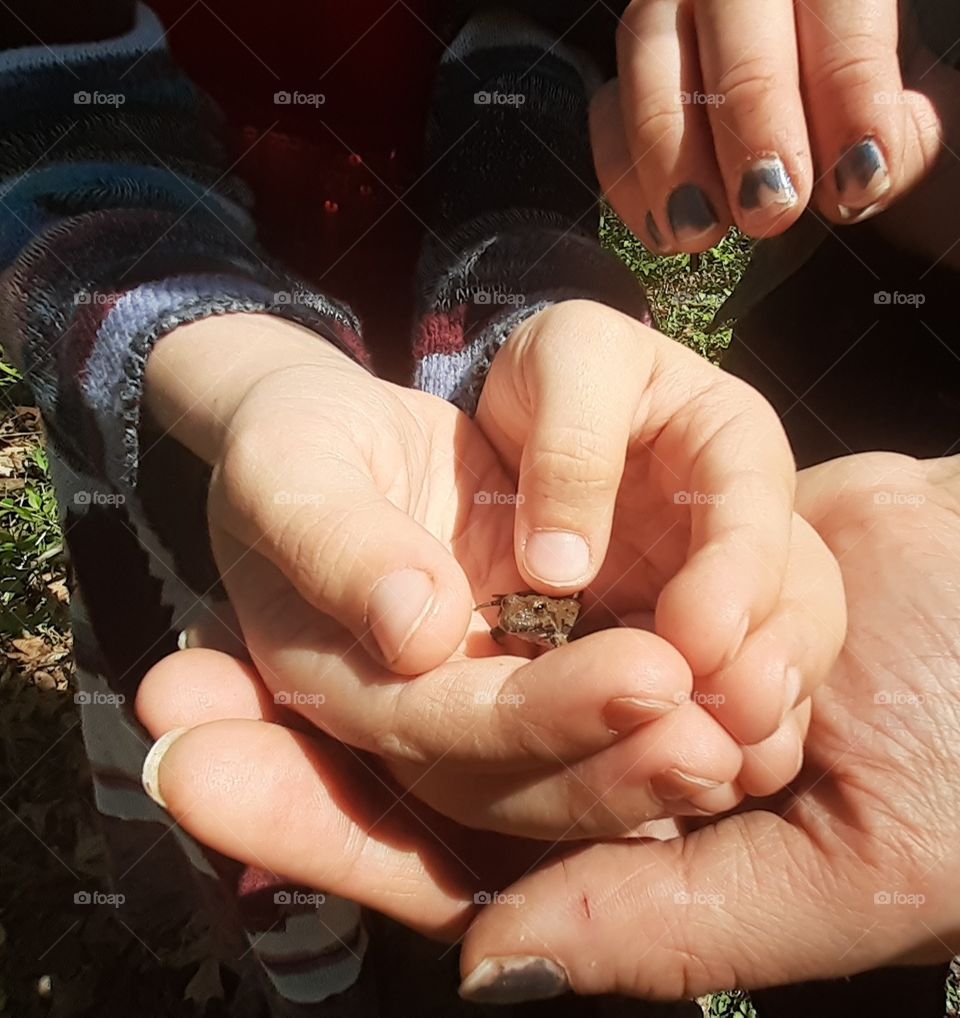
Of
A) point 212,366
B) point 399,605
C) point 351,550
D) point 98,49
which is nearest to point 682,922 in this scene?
point 399,605

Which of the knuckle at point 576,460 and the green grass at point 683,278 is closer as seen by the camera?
the knuckle at point 576,460

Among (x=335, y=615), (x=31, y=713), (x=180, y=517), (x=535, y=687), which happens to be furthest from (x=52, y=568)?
(x=535, y=687)

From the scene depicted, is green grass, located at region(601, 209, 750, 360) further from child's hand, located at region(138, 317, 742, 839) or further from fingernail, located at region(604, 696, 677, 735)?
fingernail, located at region(604, 696, 677, 735)

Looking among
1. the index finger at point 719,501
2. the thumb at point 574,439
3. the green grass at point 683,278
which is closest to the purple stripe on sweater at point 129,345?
the thumb at point 574,439

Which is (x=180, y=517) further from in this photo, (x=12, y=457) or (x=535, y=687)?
(x=12, y=457)

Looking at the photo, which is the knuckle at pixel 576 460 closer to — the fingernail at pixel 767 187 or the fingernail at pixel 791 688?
the fingernail at pixel 791 688

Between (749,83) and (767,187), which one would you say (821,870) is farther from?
(749,83)
